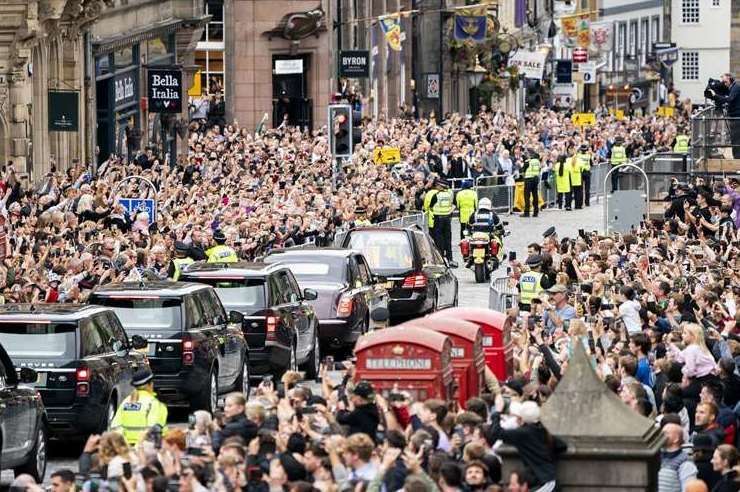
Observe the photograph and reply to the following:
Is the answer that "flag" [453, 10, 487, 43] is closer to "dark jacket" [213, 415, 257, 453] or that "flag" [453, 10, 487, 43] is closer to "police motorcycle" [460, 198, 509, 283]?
"police motorcycle" [460, 198, 509, 283]

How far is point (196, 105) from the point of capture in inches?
2451

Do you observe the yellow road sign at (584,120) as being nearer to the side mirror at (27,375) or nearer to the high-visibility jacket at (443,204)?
the high-visibility jacket at (443,204)

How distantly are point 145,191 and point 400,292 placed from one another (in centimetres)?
549

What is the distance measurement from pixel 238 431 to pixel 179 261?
13096 mm

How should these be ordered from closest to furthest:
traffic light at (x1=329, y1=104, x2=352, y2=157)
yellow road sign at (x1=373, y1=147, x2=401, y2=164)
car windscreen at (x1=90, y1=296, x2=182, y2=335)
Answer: car windscreen at (x1=90, y1=296, x2=182, y2=335), traffic light at (x1=329, y1=104, x2=352, y2=157), yellow road sign at (x1=373, y1=147, x2=401, y2=164)

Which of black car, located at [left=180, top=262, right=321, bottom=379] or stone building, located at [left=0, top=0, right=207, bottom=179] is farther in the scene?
stone building, located at [left=0, top=0, right=207, bottom=179]

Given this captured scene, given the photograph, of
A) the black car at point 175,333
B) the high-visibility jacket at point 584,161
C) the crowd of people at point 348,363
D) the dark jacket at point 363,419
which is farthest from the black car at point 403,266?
the high-visibility jacket at point 584,161

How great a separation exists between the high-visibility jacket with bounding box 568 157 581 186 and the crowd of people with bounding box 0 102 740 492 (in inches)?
99.0

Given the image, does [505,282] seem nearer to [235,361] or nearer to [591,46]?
[235,361]

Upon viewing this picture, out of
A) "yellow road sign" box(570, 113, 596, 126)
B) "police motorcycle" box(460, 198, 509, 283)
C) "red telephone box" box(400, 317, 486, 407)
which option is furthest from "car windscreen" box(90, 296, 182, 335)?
"yellow road sign" box(570, 113, 596, 126)

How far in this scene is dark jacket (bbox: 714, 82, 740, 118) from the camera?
42.2 m

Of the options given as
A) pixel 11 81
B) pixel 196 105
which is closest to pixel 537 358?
pixel 11 81

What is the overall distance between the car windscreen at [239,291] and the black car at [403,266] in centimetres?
620

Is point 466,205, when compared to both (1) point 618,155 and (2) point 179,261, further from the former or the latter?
(1) point 618,155
